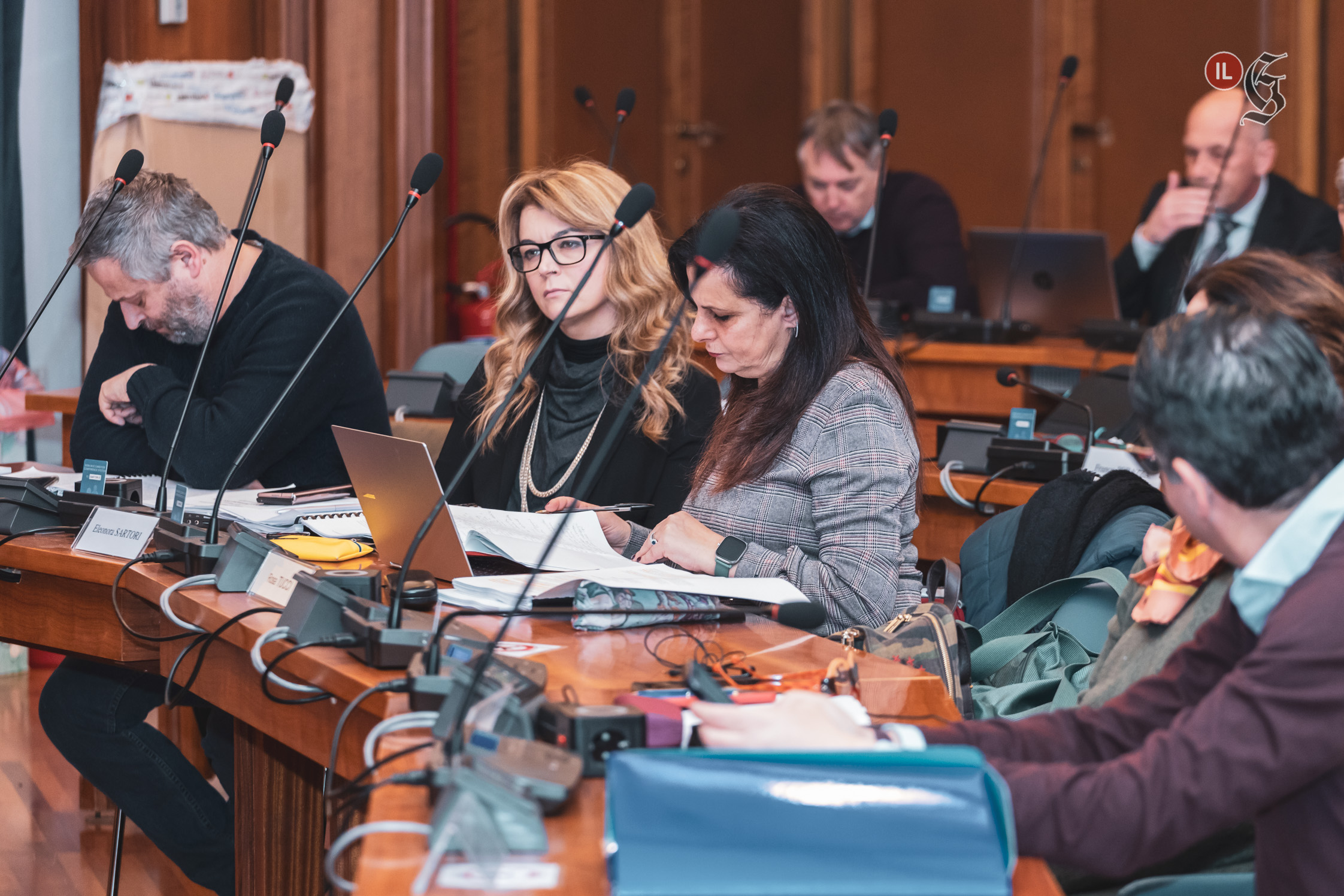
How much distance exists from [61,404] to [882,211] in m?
2.64

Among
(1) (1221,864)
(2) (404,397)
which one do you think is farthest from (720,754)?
(2) (404,397)

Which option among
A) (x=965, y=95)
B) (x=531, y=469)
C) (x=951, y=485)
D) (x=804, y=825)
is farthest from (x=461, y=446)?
(x=965, y=95)

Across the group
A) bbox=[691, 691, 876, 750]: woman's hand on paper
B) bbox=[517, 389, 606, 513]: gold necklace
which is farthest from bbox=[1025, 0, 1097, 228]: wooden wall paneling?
bbox=[691, 691, 876, 750]: woman's hand on paper

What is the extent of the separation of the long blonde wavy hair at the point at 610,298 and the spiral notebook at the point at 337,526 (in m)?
0.39

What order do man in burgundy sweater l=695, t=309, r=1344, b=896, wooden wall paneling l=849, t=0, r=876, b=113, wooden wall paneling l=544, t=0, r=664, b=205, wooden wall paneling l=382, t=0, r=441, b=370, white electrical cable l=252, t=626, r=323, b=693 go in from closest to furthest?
man in burgundy sweater l=695, t=309, r=1344, b=896 < white electrical cable l=252, t=626, r=323, b=693 < wooden wall paneling l=382, t=0, r=441, b=370 < wooden wall paneling l=544, t=0, r=664, b=205 < wooden wall paneling l=849, t=0, r=876, b=113

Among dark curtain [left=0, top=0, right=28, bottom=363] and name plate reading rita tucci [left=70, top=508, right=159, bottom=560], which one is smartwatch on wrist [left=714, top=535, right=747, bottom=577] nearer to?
name plate reading rita tucci [left=70, top=508, right=159, bottom=560]

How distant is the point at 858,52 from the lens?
5.96 metres

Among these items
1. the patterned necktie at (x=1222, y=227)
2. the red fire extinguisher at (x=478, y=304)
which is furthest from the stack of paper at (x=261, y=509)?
the patterned necktie at (x=1222, y=227)

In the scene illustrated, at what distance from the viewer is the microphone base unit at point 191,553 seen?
171 centimetres

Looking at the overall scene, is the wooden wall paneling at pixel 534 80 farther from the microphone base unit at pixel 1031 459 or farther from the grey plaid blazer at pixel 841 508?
the grey plaid blazer at pixel 841 508

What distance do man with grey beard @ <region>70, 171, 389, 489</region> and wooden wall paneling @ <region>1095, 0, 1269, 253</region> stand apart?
162 inches

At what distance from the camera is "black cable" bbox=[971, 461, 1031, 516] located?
2.67m

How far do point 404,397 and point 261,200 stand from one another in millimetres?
1023

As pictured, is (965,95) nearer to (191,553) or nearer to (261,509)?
(261,509)
